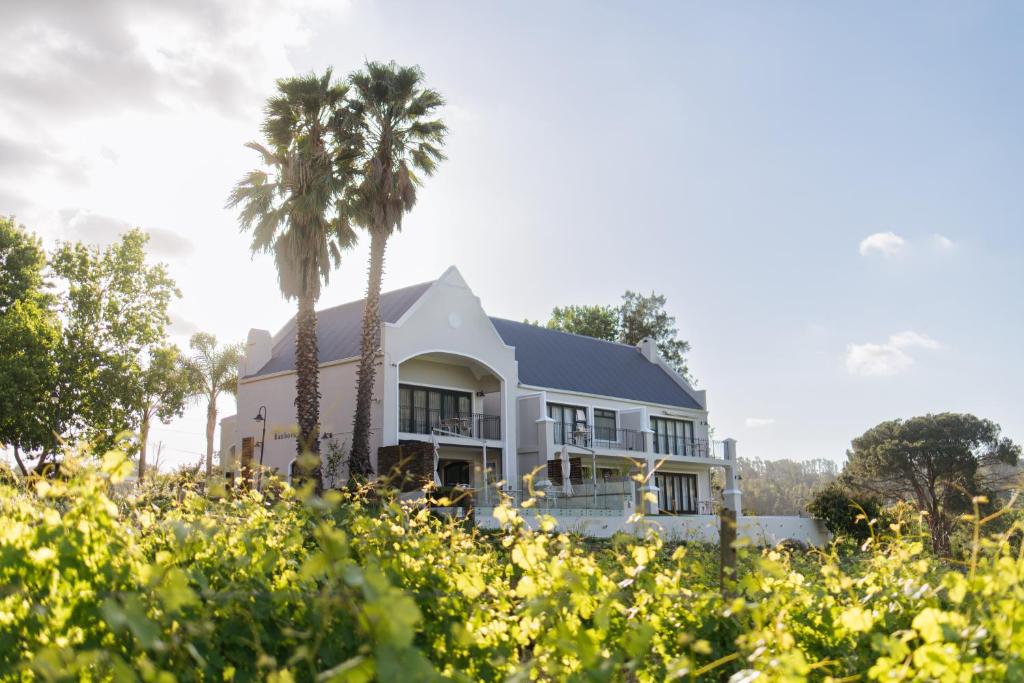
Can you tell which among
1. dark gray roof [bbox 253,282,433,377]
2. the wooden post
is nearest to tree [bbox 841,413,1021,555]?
dark gray roof [bbox 253,282,433,377]

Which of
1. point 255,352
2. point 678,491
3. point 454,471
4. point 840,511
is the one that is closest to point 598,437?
point 678,491

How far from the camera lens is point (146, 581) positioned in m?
3.03

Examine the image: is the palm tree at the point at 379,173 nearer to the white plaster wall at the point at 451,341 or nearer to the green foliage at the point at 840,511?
the white plaster wall at the point at 451,341

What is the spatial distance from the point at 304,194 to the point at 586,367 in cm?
1700

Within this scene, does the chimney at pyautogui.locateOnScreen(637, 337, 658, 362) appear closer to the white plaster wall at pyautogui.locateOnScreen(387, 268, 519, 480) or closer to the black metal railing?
the black metal railing

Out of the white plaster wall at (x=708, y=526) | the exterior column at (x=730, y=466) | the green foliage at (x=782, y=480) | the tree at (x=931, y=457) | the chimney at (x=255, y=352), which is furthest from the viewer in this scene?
the green foliage at (x=782, y=480)

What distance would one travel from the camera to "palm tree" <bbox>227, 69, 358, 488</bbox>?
2705 centimetres

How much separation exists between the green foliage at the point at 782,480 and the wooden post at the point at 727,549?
84459 mm

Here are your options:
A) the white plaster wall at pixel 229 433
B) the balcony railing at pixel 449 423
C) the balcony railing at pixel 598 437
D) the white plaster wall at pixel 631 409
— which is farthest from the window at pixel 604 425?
the white plaster wall at pixel 229 433

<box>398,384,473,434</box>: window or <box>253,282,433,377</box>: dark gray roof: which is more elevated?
<box>253,282,433,377</box>: dark gray roof

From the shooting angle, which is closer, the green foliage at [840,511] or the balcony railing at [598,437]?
the balcony railing at [598,437]

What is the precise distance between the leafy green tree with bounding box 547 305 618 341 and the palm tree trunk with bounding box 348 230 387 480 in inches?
1109

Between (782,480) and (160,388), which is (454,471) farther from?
(782,480)

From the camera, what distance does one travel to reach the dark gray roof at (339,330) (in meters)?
31.6
